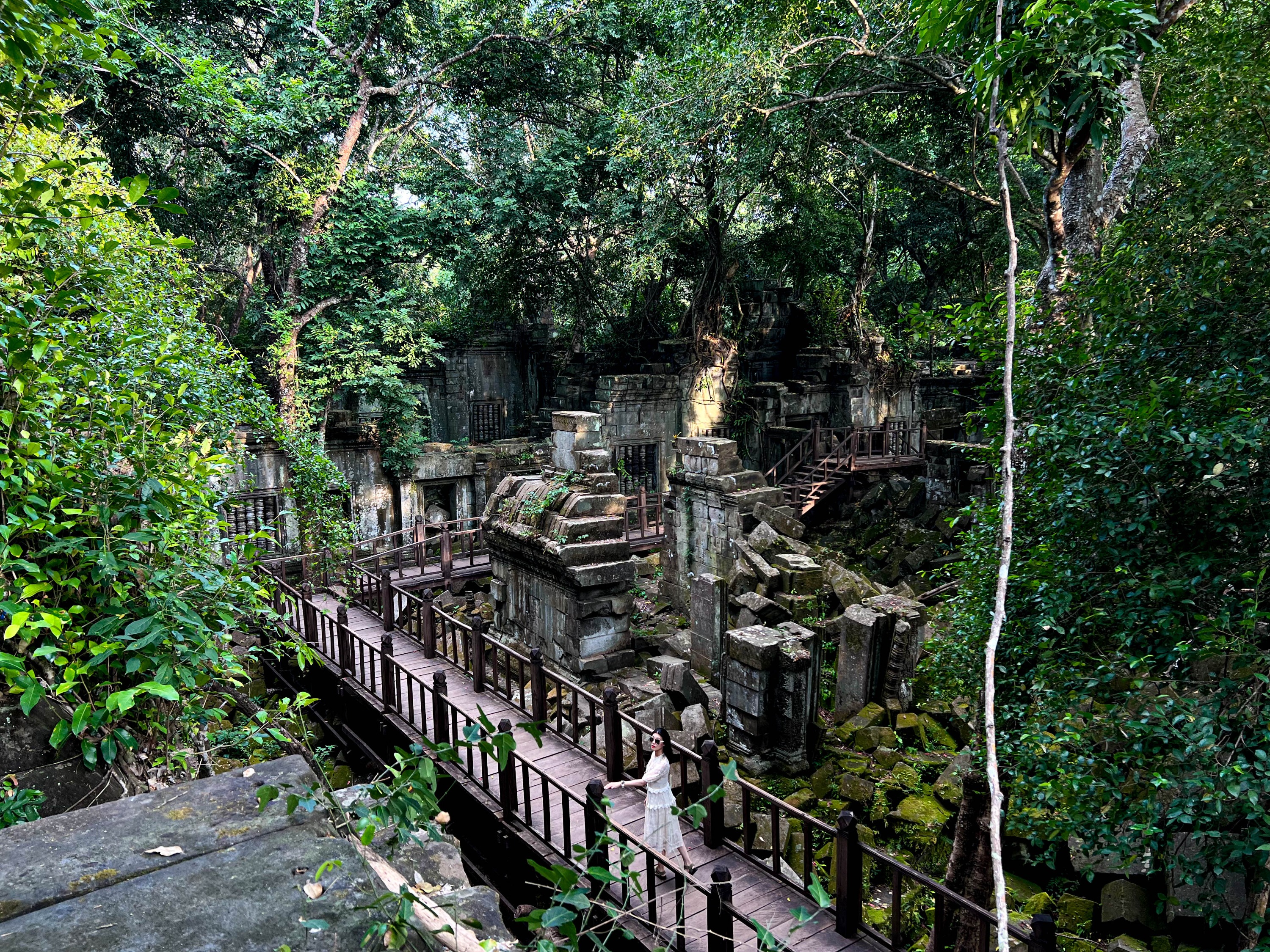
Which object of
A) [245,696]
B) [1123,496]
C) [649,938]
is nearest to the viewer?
[1123,496]

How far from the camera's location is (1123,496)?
3.80 m

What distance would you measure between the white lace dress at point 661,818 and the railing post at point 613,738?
3.01 feet

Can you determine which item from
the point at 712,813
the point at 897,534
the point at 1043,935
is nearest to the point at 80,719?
the point at 1043,935

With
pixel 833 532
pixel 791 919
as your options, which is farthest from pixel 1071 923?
pixel 833 532

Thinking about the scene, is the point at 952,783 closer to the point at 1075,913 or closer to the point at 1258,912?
the point at 1075,913

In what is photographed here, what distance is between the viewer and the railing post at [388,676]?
28.6 ft

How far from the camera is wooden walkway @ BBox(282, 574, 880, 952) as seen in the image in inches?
210

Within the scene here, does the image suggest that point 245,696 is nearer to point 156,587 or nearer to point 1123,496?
point 156,587

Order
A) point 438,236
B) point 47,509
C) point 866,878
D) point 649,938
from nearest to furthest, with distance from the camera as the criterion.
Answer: point 47,509
point 649,938
point 866,878
point 438,236

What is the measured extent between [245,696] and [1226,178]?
360 inches

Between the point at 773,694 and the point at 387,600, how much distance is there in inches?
230

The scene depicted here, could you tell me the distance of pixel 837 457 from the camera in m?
20.0

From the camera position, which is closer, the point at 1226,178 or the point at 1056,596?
the point at 1226,178

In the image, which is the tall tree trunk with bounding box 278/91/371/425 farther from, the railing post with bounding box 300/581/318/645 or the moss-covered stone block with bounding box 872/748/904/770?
the moss-covered stone block with bounding box 872/748/904/770
